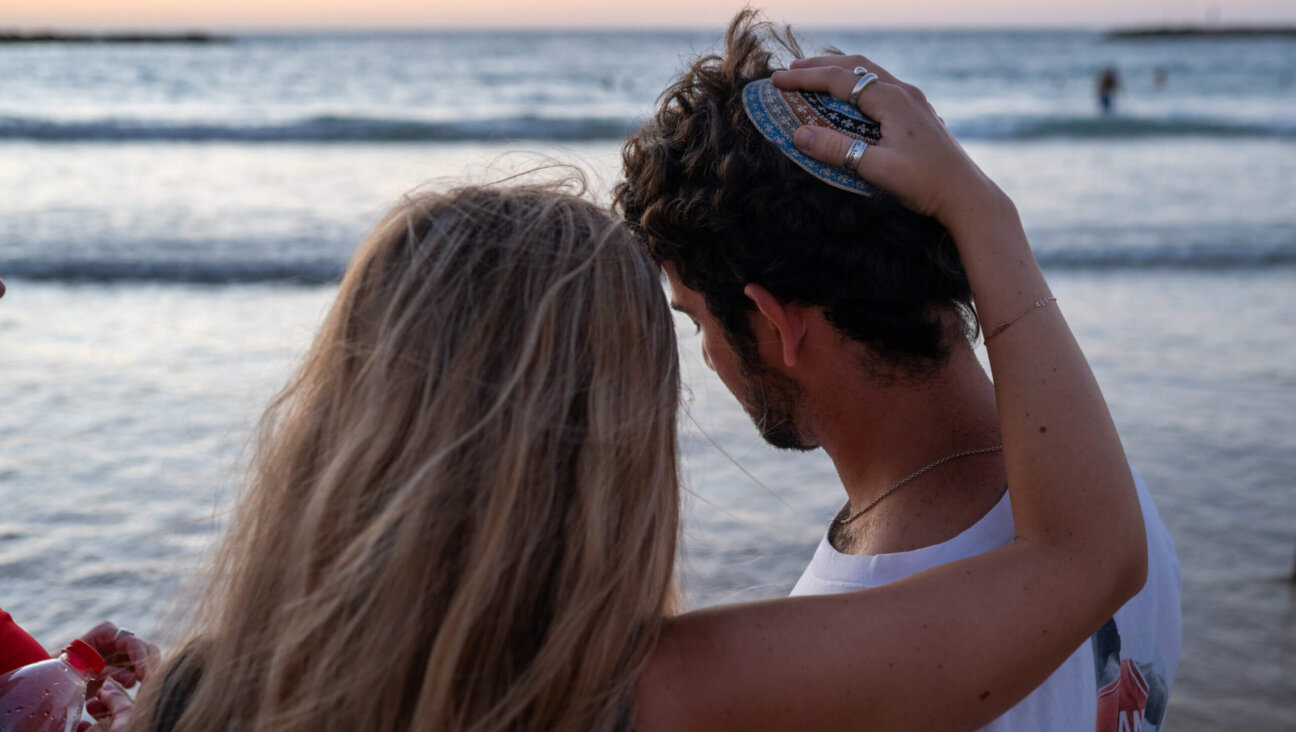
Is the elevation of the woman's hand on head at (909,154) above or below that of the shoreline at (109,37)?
below

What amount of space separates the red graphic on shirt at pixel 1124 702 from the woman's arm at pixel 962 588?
0.28m

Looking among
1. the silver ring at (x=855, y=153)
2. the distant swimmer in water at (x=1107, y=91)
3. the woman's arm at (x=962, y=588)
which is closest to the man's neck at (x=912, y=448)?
the woman's arm at (x=962, y=588)

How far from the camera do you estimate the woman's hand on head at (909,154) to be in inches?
61.2

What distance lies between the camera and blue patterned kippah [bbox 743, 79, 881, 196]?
162 cm

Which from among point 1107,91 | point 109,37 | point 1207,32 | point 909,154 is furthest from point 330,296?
point 1207,32

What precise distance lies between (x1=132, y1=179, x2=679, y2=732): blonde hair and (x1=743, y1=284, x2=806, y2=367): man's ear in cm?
48

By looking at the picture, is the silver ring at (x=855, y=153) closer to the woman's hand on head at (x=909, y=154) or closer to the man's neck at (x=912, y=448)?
the woman's hand on head at (x=909, y=154)

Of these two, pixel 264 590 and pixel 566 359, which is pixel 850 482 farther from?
pixel 264 590

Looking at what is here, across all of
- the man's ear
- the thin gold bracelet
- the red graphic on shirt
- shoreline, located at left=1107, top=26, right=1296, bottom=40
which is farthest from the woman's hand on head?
shoreline, located at left=1107, top=26, right=1296, bottom=40

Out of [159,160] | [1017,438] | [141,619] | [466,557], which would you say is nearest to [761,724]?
[466,557]

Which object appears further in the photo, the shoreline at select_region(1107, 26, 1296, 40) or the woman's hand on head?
the shoreline at select_region(1107, 26, 1296, 40)

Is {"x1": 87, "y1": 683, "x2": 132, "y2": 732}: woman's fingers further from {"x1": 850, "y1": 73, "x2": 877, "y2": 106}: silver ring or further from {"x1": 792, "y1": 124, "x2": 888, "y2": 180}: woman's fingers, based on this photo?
{"x1": 850, "y1": 73, "x2": 877, "y2": 106}: silver ring

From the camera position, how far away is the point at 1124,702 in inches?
65.7

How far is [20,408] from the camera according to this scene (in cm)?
584
